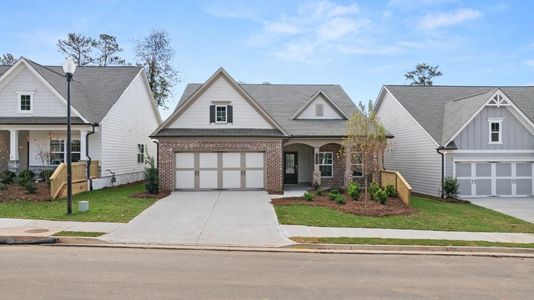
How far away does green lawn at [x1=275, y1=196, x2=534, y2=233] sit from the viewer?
488 inches

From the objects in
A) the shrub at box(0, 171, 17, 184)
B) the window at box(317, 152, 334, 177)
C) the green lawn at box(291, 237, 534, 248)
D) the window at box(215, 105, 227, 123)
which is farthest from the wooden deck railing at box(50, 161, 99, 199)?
the window at box(317, 152, 334, 177)

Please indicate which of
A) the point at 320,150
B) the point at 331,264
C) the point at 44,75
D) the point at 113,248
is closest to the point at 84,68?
the point at 44,75

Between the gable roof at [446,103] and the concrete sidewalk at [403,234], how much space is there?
411 inches

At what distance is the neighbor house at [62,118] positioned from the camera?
2105 cm

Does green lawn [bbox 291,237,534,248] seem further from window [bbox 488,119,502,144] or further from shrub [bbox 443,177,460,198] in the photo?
window [bbox 488,119,502,144]

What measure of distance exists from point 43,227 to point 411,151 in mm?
19993

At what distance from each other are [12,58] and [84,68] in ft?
88.2

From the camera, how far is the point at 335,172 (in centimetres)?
2372

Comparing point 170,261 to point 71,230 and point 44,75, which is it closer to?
point 71,230

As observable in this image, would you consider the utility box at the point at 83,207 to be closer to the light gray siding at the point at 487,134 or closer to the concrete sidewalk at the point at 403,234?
the concrete sidewalk at the point at 403,234

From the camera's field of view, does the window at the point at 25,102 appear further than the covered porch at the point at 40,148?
No

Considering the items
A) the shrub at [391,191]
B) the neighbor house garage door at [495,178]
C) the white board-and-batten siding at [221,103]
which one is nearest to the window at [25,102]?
the white board-and-batten siding at [221,103]

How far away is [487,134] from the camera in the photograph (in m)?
21.4

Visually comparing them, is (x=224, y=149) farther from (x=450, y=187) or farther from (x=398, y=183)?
(x=450, y=187)
